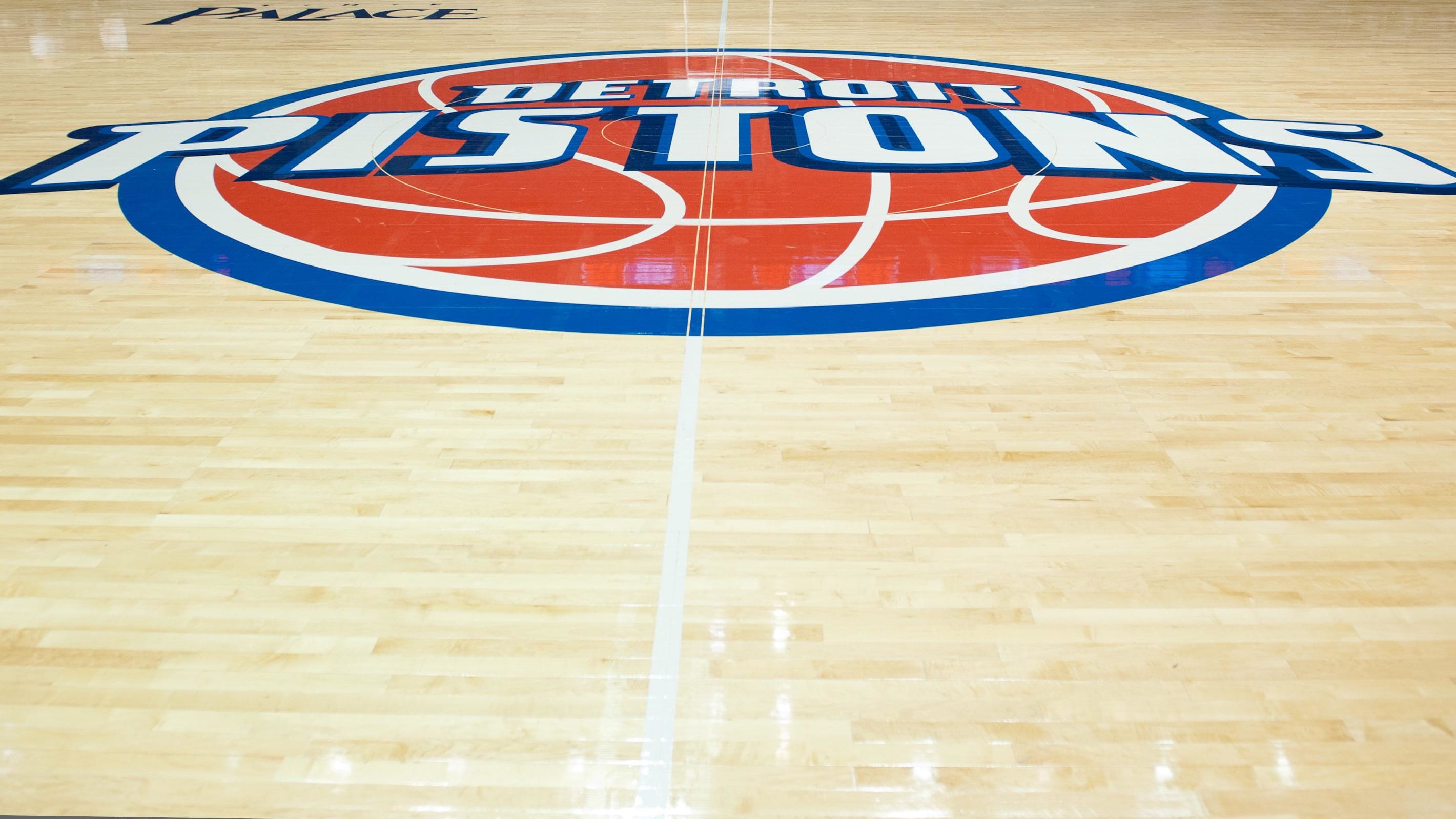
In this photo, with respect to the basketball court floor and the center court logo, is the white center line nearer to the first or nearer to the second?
the basketball court floor

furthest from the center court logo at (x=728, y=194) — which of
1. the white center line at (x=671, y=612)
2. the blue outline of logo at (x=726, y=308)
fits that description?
the white center line at (x=671, y=612)

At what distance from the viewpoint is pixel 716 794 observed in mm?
1469

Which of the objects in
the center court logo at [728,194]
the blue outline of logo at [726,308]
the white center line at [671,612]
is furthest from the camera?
the center court logo at [728,194]

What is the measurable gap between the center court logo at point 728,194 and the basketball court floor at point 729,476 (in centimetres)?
3

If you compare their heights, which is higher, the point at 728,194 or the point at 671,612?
the point at 728,194

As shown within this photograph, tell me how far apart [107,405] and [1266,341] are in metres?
3.03

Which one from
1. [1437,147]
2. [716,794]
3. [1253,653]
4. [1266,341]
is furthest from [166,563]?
[1437,147]

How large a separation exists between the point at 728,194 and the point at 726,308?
113 cm

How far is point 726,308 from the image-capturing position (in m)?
3.00

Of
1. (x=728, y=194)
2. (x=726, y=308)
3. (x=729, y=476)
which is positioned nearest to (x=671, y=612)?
(x=729, y=476)

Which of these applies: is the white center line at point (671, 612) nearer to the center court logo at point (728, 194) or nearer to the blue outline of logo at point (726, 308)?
the blue outline of logo at point (726, 308)

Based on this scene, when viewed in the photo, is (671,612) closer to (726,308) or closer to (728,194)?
(726,308)


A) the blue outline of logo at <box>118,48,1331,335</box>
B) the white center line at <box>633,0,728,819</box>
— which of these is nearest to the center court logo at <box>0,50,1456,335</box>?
the blue outline of logo at <box>118,48,1331,335</box>

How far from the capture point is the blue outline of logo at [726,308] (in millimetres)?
2908
